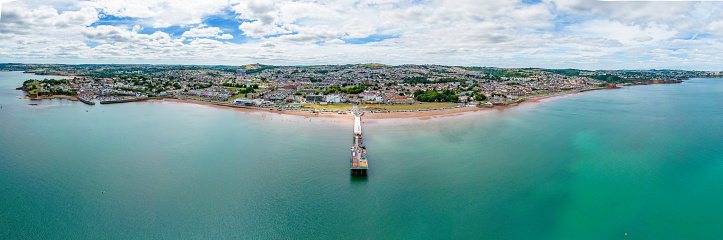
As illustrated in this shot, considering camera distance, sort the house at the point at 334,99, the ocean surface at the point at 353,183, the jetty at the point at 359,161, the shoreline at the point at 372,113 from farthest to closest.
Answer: the house at the point at 334,99, the shoreline at the point at 372,113, the jetty at the point at 359,161, the ocean surface at the point at 353,183

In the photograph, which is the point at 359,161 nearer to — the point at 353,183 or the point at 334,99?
the point at 353,183

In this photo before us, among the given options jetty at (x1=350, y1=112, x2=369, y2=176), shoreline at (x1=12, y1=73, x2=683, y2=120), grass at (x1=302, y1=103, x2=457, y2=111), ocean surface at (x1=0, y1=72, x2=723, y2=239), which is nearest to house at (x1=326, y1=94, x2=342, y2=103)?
grass at (x1=302, y1=103, x2=457, y2=111)

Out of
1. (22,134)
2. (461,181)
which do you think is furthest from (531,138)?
(22,134)

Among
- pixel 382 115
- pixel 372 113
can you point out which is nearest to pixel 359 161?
pixel 382 115

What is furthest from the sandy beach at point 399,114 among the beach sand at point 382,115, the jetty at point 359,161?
the jetty at point 359,161

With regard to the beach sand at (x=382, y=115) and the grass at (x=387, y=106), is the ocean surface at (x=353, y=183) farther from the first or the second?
the grass at (x=387, y=106)

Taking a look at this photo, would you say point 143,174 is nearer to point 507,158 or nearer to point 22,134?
point 22,134

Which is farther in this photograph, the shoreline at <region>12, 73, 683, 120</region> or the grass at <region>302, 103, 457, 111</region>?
the grass at <region>302, 103, 457, 111</region>

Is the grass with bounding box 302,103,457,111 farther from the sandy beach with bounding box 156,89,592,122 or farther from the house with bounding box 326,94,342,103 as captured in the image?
Answer: the sandy beach with bounding box 156,89,592,122

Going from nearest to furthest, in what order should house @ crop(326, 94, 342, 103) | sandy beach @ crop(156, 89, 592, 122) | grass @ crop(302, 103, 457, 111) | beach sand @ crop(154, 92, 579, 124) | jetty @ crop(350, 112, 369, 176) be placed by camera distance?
1. jetty @ crop(350, 112, 369, 176)
2. beach sand @ crop(154, 92, 579, 124)
3. sandy beach @ crop(156, 89, 592, 122)
4. grass @ crop(302, 103, 457, 111)
5. house @ crop(326, 94, 342, 103)
